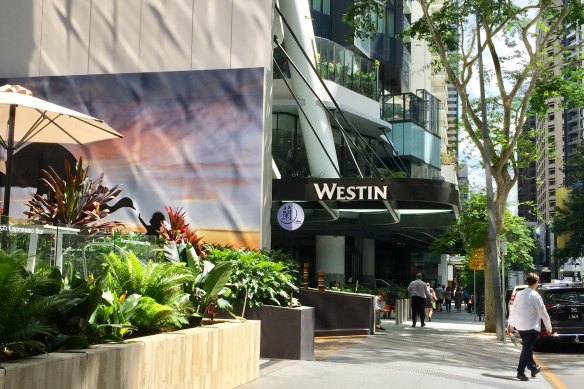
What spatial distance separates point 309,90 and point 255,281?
736 inches

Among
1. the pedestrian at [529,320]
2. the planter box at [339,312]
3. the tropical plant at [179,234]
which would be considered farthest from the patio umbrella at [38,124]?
the pedestrian at [529,320]

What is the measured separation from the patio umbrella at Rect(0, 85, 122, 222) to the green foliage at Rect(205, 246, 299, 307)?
3234mm

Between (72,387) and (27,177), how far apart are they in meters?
18.7

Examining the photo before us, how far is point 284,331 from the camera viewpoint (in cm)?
1188

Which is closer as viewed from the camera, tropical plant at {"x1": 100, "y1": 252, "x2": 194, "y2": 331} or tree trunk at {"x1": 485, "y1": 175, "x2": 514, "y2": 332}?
tropical plant at {"x1": 100, "y1": 252, "x2": 194, "y2": 331}

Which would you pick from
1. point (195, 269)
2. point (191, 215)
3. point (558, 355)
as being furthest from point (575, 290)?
point (195, 269)

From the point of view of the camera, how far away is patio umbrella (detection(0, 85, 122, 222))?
12062mm

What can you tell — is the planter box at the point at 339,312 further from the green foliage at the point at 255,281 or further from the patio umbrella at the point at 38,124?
the patio umbrella at the point at 38,124

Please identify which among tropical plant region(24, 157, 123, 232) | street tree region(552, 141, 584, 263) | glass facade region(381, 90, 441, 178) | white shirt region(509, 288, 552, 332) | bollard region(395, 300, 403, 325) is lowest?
bollard region(395, 300, 403, 325)

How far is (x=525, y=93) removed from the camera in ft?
75.7

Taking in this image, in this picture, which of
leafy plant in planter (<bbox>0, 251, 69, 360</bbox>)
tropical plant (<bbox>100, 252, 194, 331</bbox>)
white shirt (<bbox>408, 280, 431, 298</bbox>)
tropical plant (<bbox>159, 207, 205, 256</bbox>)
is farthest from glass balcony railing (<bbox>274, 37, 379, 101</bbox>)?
leafy plant in planter (<bbox>0, 251, 69, 360</bbox>)

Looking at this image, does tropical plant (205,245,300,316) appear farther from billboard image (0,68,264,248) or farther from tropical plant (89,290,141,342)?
billboard image (0,68,264,248)

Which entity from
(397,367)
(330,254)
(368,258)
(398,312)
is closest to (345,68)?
(330,254)

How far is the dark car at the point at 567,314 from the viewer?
1794 centimetres
